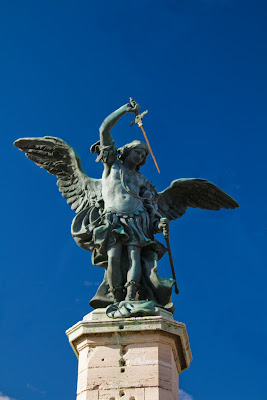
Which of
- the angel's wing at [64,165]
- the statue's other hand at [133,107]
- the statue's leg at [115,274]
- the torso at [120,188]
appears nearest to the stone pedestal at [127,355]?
the statue's leg at [115,274]

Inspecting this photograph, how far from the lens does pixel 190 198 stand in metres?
11.7

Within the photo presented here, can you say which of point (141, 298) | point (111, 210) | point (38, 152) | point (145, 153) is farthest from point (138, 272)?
point (38, 152)

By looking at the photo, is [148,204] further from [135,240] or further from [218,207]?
[218,207]

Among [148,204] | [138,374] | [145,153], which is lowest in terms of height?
[138,374]

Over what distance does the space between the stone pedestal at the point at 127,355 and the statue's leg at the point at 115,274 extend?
18.5 inches

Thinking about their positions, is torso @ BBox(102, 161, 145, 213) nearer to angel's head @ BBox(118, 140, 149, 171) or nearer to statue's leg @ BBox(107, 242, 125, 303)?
angel's head @ BBox(118, 140, 149, 171)

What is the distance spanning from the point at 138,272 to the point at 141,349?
135cm

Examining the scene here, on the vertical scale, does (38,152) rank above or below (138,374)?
above

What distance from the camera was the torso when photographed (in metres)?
10.5

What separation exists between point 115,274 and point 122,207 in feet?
3.79

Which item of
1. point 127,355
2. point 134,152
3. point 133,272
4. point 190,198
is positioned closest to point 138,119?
point 134,152

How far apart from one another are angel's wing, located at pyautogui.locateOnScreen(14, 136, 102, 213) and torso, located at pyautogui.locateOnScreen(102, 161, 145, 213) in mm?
473

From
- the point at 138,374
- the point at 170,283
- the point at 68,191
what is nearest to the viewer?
the point at 138,374

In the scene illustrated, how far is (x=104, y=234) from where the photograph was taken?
10.2 metres
